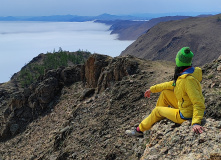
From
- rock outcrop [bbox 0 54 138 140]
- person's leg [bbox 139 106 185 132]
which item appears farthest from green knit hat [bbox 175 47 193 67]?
rock outcrop [bbox 0 54 138 140]

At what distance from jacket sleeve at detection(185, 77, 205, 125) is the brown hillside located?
8444 centimetres

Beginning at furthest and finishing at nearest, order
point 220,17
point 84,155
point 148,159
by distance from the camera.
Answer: point 220,17
point 84,155
point 148,159

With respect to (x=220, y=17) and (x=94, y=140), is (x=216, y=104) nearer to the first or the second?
(x=94, y=140)

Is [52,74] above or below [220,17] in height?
below

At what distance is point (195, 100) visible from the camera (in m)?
5.95

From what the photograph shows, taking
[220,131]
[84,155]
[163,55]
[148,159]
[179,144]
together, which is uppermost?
[220,131]

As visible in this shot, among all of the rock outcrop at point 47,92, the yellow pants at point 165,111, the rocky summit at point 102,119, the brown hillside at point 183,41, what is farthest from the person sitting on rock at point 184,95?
the brown hillside at point 183,41

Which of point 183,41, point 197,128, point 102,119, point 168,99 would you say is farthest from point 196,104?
point 183,41

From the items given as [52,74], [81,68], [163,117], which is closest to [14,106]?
[52,74]

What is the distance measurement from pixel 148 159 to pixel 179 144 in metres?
0.88

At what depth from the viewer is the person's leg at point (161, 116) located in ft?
22.3

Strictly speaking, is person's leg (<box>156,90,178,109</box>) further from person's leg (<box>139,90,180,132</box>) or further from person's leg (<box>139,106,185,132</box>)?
person's leg (<box>139,106,185,132</box>)

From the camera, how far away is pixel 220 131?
586 centimetres

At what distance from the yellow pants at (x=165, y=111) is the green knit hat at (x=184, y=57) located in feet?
3.33
